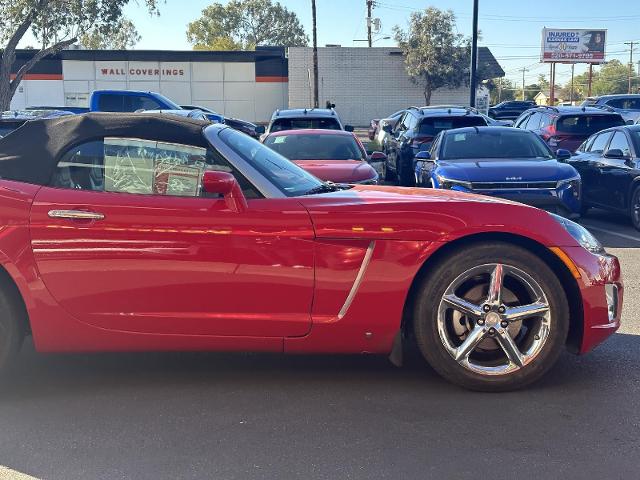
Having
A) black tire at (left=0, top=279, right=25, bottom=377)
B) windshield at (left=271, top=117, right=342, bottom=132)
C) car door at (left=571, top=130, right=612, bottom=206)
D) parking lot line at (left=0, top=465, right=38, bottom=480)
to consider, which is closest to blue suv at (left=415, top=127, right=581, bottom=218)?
car door at (left=571, top=130, right=612, bottom=206)

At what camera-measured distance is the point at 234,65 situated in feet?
140

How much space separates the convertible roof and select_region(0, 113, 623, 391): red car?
0.02 meters

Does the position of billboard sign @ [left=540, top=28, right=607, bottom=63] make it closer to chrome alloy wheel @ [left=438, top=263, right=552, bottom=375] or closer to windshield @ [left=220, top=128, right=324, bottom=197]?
windshield @ [left=220, top=128, right=324, bottom=197]

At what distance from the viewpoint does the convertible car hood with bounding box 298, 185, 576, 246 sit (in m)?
3.87

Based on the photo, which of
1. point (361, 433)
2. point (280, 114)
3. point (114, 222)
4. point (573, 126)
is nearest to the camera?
point (361, 433)

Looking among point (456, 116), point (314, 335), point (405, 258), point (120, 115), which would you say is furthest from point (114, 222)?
point (456, 116)

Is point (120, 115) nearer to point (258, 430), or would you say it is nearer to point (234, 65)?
point (258, 430)

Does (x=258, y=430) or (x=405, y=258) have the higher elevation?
(x=405, y=258)

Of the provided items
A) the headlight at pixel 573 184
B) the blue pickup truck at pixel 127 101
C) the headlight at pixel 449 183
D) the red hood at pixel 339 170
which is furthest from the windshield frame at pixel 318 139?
the blue pickup truck at pixel 127 101

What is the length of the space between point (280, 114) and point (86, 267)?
9.78 m

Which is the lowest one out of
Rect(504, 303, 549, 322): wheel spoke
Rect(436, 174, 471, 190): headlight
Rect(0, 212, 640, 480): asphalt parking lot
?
Rect(0, 212, 640, 480): asphalt parking lot

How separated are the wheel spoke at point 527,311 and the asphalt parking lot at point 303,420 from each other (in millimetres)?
425

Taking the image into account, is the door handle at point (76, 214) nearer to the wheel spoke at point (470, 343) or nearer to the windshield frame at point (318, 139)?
the wheel spoke at point (470, 343)

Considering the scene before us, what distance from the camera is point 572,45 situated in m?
59.2
